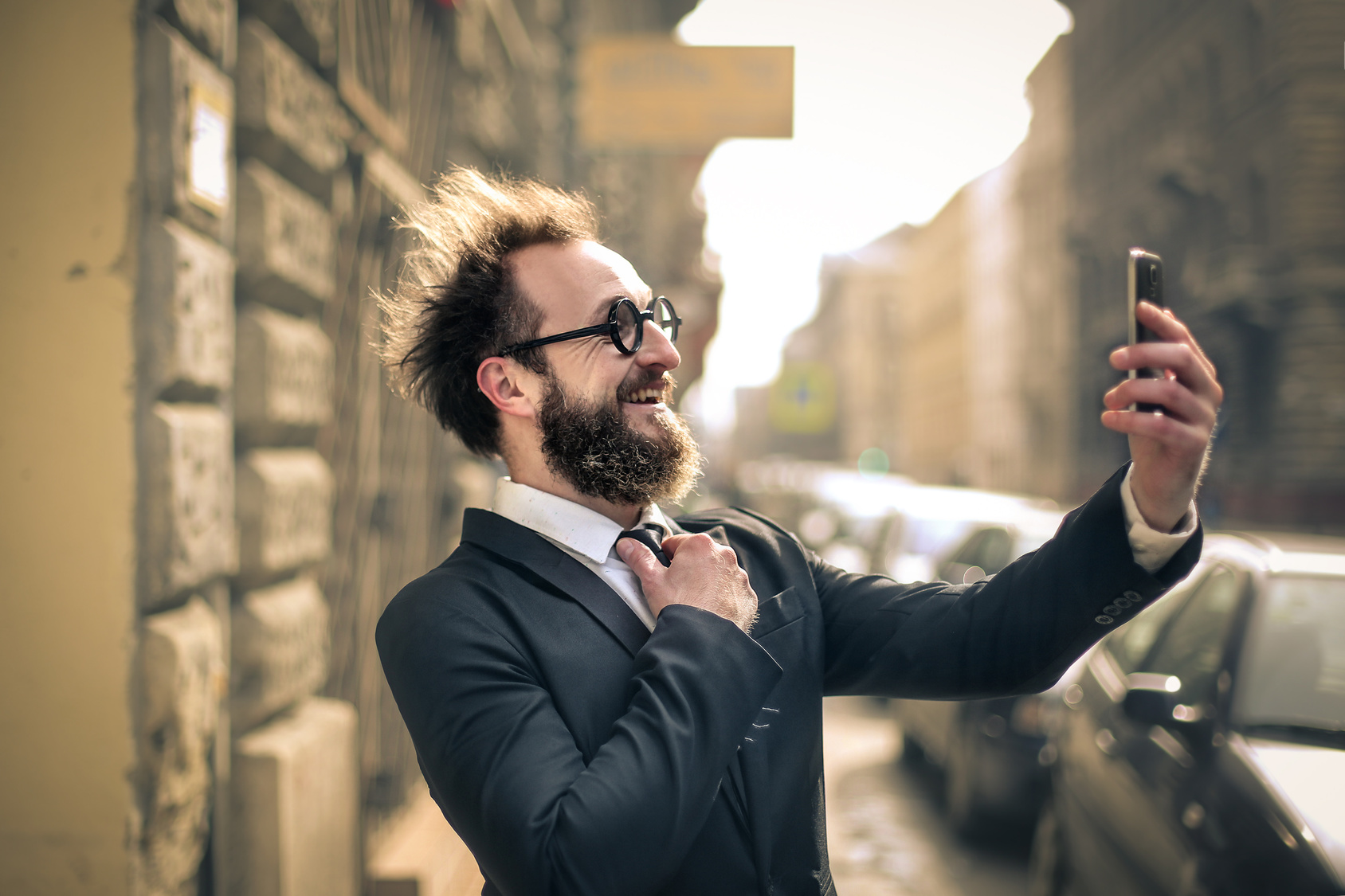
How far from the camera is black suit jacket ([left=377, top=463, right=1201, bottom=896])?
1.32m

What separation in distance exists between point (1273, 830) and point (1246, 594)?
43.0 inches

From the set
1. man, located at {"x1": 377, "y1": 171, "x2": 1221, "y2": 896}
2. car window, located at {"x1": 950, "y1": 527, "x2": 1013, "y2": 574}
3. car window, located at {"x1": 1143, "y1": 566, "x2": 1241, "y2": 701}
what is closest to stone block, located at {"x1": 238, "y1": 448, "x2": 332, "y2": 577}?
man, located at {"x1": 377, "y1": 171, "x2": 1221, "y2": 896}

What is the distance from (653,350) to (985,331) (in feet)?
176

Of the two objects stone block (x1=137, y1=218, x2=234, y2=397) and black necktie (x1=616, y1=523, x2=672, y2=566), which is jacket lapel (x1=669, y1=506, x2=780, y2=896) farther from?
stone block (x1=137, y1=218, x2=234, y2=397)

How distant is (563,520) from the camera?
5.73 ft

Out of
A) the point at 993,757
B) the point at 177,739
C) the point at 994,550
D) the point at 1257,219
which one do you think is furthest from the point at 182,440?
the point at 1257,219

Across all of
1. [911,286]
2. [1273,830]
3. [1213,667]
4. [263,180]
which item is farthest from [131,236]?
[911,286]

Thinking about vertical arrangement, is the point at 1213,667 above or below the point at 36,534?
below

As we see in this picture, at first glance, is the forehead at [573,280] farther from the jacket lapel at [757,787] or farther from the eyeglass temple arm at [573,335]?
the jacket lapel at [757,787]

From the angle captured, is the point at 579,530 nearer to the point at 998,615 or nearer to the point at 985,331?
the point at 998,615

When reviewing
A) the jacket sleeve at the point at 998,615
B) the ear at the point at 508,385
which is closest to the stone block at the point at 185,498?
the ear at the point at 508,385

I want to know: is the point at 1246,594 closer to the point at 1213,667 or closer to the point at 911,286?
the point at 1213,667

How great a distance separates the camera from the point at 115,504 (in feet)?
7.37

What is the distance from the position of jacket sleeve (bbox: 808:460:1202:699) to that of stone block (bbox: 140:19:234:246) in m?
1.64
